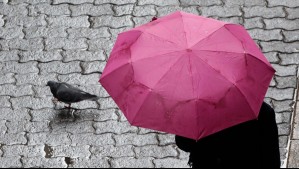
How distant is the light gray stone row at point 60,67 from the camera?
7965 millimetres

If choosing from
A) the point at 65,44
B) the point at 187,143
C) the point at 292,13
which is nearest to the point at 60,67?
the point at 65,44

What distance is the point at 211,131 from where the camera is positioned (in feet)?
14.8

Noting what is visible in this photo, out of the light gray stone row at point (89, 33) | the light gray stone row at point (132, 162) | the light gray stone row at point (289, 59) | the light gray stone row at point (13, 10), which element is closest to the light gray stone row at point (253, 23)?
the light gray stone row at point (289, 59)

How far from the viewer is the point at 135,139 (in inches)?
279

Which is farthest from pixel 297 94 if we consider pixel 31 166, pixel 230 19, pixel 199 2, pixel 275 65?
pixel 31 166

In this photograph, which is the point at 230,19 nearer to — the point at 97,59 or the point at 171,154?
the point at 97,59

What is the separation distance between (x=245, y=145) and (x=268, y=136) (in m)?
0.17

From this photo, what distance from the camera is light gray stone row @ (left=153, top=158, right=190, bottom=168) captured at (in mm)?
6721

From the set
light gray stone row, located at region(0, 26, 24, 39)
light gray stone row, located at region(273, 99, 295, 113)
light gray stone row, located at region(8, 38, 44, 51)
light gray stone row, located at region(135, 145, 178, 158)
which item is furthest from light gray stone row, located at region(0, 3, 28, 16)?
light gray stone row, located at region(273, 99, 295, 113)

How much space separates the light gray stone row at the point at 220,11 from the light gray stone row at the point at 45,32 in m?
1.76

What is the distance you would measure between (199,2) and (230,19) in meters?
0.56

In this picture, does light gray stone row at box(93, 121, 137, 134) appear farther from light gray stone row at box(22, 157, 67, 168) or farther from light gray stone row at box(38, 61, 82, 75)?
light gray stone row at box(38, 61, 82, 75)

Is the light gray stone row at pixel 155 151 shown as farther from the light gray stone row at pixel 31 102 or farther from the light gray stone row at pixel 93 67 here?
the light gray stone row at pixel 93 67

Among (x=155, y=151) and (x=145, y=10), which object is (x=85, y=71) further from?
(x=155, y=151)
